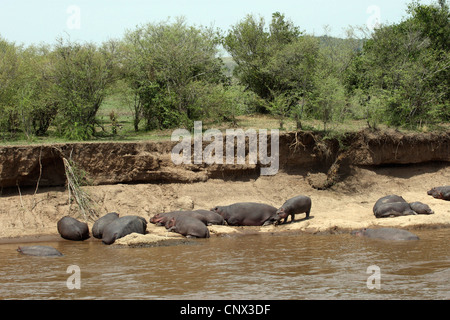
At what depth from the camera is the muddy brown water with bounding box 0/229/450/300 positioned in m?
9.12

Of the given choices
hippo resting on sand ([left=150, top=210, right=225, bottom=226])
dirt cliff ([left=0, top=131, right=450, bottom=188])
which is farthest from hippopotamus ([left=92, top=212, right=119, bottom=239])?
dirt cliff ([left=0, top=131, right=450, bottom=188])

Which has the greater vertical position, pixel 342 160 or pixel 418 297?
pixel 342 160

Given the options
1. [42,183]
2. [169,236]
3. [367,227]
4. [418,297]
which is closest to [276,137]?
[367,227]

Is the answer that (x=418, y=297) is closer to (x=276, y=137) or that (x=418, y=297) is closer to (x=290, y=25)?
(x=276, y=137)

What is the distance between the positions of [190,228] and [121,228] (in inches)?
73.1

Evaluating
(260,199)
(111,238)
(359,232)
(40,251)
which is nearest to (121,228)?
(111,238)

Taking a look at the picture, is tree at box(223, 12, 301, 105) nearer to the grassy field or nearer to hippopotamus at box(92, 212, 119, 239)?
the grassy field

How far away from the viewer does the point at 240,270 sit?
10.7 meters

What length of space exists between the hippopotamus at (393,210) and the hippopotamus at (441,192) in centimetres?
279

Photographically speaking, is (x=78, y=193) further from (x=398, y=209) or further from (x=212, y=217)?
(x=398, y=209)

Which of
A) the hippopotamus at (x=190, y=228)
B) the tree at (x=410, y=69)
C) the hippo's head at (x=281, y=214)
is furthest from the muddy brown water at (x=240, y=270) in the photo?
the tree at (x=410, y=69)

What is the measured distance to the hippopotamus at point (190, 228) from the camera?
14.1m
